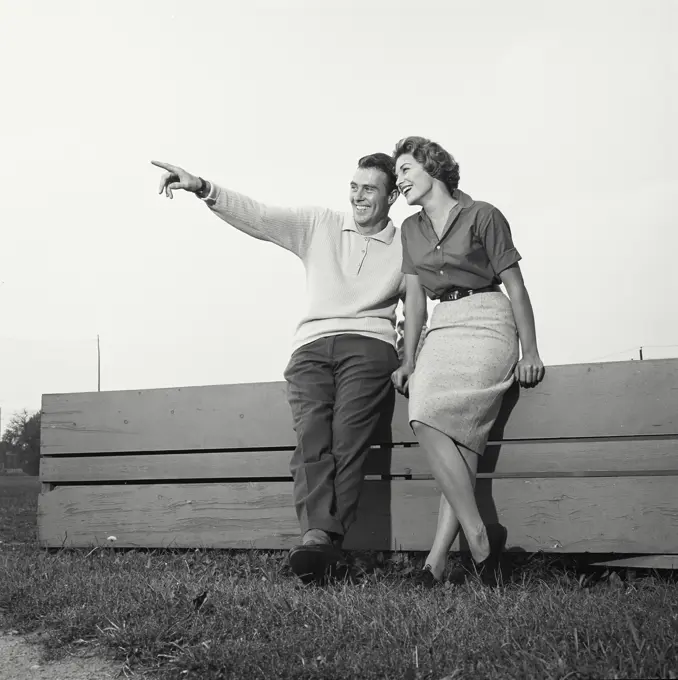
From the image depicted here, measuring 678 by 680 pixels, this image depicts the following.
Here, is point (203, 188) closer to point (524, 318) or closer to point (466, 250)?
point (466, 250)

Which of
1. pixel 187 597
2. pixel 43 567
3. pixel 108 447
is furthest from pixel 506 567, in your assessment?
pixel 108 447

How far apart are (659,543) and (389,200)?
1878 mm

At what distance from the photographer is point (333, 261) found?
154 inches

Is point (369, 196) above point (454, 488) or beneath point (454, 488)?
above

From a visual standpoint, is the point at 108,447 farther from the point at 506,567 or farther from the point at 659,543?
the point at 659,543

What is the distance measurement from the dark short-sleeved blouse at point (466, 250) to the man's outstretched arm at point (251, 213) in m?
0.70

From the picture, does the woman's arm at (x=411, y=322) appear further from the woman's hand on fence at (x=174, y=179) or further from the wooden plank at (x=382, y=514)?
the woman's hand on fence at (x=174, y=179)

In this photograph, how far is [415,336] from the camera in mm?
3566

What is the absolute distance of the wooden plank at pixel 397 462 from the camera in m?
3.46

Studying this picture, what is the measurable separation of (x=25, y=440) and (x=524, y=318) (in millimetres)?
53053

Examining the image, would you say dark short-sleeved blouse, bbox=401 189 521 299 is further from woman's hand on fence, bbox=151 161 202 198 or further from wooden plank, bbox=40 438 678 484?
woman's hand on fence, bbox=151 161 202 198

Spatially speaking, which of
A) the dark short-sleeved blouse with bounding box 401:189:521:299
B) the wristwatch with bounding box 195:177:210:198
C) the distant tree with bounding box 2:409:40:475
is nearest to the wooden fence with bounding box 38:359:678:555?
the dark short-sleeved blouse with bounding box 401:189:521:299

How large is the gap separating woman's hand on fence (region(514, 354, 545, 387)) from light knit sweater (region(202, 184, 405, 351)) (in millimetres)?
624

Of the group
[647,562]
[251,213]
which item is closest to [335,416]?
[251,213]
